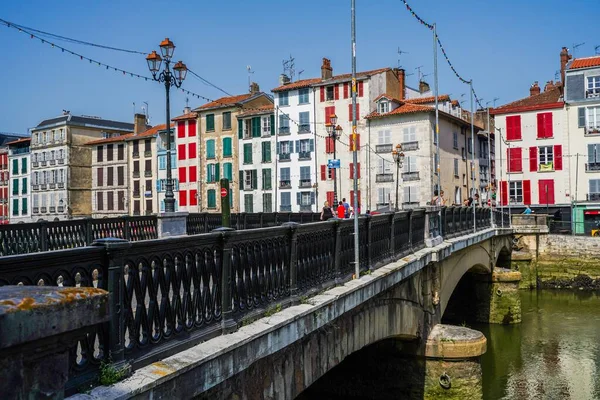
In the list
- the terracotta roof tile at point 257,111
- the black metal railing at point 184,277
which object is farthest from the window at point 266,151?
the black metal railing at point 184,277

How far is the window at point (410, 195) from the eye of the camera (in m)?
45.4

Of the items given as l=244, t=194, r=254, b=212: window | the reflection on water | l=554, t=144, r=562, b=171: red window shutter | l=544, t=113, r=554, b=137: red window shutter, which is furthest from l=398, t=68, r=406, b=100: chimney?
the reflection on water

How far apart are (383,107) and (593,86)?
1595 cm

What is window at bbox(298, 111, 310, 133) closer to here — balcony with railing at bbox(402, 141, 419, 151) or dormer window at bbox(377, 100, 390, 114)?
dormer window at bbox(377, 100, 390, 114)

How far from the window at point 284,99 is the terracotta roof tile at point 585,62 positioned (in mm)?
23359

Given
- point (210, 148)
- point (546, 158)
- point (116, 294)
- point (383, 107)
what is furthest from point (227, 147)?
point (116, 294)

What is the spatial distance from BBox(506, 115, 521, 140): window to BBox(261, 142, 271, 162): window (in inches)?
814

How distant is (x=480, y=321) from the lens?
27.0 metres

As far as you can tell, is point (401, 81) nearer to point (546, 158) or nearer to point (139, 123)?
point (546, 158)

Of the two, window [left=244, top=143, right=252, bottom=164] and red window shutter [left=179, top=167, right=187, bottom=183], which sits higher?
window [left=244, top=143, right=252, bottom=164]

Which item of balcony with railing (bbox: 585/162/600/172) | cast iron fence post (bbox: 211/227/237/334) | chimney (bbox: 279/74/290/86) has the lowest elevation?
cast iron fence post (bbox: 211/227/237/334)

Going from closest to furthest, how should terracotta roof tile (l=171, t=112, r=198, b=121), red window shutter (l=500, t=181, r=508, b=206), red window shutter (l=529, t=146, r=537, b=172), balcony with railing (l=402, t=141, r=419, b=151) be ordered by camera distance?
balcony with railing (l=402, t=141, r=419, b=151) → red window shutter (l=529, t=146, r=537, b=172) → red window shutter (l=500, t=181, r=508, b=206) → terracotta roof tile (l=171, t=112, r=198, b=121)

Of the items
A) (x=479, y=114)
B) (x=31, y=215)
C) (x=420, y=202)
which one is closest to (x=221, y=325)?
(x=420, y=202)

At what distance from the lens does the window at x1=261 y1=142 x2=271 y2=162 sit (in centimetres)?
5209
